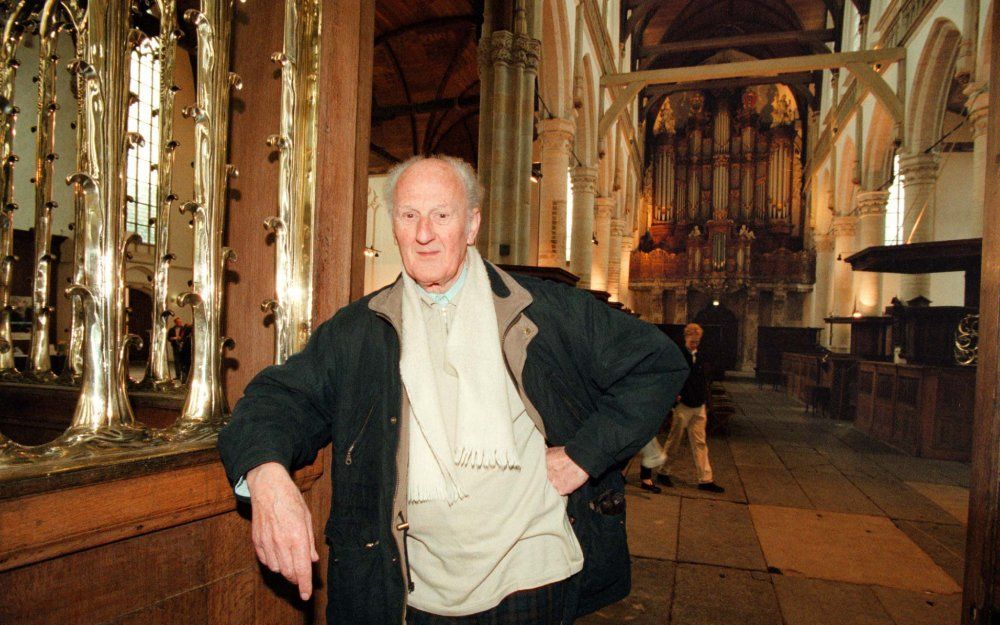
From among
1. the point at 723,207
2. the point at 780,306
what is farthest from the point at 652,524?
the point at 723,207

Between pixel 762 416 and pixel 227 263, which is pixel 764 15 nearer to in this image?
pixel 762 416

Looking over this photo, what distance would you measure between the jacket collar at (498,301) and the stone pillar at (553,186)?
905 cm

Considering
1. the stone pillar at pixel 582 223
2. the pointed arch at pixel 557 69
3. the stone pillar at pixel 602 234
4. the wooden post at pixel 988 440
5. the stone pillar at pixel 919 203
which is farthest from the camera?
the stone pillar at pixel 602 234

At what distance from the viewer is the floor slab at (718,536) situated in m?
3.53

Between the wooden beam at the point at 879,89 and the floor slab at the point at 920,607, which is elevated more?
the wooden beam at the point at 879,89

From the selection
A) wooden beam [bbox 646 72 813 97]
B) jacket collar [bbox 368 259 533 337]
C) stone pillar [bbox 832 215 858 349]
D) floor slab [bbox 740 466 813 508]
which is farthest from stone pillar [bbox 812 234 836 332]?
jacket collar [bbox 368 259 533 337]

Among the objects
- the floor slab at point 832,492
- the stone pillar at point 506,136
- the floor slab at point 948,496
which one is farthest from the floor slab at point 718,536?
Result: the stone pillar at point 506,136

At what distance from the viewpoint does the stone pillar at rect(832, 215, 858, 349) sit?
1761 centimetres

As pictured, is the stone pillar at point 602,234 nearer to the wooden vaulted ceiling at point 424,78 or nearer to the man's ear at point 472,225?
the wooden vaulted ceiling at point 424,78

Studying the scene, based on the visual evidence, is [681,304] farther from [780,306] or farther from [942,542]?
[942,542]

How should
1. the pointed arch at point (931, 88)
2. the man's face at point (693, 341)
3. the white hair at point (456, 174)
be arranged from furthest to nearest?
the pointed arch at point (931, 88) < the man's face at point (693, 341) < the white hair at point (456, 174)

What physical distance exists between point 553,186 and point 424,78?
5480 millimetres

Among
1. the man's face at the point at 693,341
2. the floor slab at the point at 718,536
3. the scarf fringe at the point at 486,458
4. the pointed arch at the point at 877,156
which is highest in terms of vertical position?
the pointed arch at the point at 877,156

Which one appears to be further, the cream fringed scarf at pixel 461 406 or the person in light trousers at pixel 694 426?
the person in light trousers at pixel 694 426
